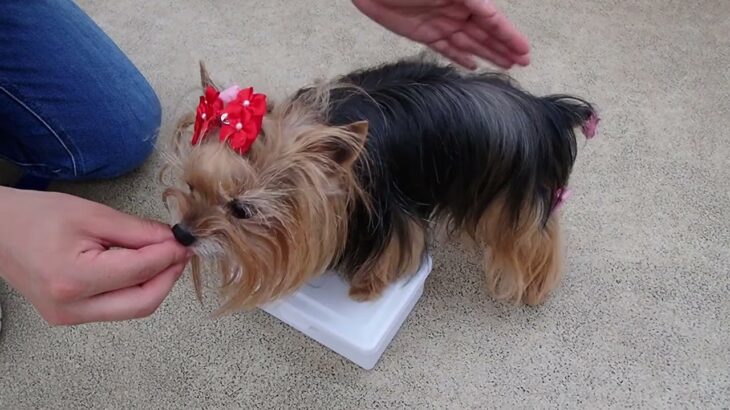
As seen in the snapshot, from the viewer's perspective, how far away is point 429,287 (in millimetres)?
1335

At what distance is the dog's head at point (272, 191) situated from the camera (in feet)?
2.89

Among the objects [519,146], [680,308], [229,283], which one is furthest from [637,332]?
[229,283]

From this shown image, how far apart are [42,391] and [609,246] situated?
1088 millimetres

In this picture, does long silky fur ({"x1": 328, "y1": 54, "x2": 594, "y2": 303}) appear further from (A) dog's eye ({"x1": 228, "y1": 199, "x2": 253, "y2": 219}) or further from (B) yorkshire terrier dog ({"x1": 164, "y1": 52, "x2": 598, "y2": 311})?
(A) dog's eye ({"x1": 228, "y1": 199, "x2": 253, "y2": 219})

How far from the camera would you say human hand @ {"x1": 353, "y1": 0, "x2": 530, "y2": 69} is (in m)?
1.07

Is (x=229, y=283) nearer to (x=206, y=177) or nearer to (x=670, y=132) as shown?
(x=206, y=177)

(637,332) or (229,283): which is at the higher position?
(229,283)

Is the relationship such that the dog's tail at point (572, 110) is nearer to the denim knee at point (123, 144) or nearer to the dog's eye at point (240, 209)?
the dog's eye at point (240, 209)

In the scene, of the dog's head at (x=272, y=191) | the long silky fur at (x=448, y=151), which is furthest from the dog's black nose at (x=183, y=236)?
the long silky fur at (x=448, y=151)

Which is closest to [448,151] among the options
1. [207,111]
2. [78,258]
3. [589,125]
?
[589,125]

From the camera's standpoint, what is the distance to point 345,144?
34.4 inches

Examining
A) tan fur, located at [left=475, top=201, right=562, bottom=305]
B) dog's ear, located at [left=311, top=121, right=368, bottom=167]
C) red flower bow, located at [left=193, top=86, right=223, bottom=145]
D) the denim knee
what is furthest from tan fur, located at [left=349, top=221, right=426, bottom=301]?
the denim knee

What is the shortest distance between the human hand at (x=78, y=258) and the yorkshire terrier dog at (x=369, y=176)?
77 millimetres

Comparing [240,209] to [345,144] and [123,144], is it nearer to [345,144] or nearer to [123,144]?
[345,144]
